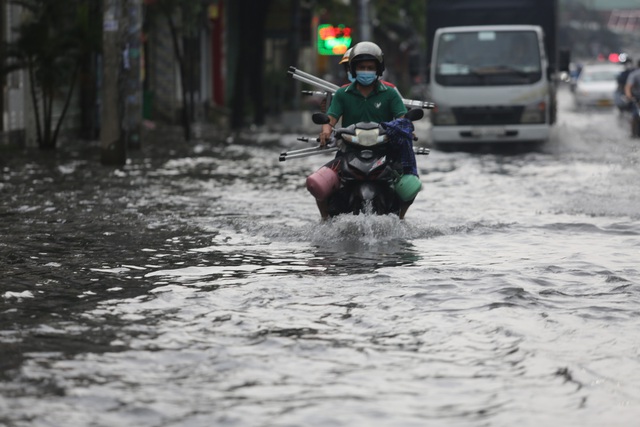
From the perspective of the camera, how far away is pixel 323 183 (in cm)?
1239

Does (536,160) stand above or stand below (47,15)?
below

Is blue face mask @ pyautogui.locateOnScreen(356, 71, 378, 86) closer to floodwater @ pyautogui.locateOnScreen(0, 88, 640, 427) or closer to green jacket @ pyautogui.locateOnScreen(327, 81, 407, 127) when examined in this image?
green jacket @ pyautogui.locateOnScreen(327, 81, 407, 127)

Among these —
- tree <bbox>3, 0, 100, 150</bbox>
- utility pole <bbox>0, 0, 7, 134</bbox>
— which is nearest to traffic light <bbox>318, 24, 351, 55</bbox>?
tree <bbox>3, 0, 100, 150</bbox>

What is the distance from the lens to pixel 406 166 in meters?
12.7

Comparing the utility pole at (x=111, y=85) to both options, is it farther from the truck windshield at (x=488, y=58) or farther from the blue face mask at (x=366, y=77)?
the blue face mask at (x=366, y=77)

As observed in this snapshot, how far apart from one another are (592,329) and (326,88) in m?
6.10

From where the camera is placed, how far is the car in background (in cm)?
5219

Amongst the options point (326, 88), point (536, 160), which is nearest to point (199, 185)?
point (326, 88)

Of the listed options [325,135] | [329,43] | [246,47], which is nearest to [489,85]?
[246,47]

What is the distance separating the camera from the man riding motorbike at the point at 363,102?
41.5 ft

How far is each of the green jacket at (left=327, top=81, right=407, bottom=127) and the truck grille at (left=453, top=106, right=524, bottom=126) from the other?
14359 millimetres

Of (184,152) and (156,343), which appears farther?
(184,152)

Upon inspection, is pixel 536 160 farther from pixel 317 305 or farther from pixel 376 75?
pixel 317 305

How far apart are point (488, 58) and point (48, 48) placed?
25.1ft
